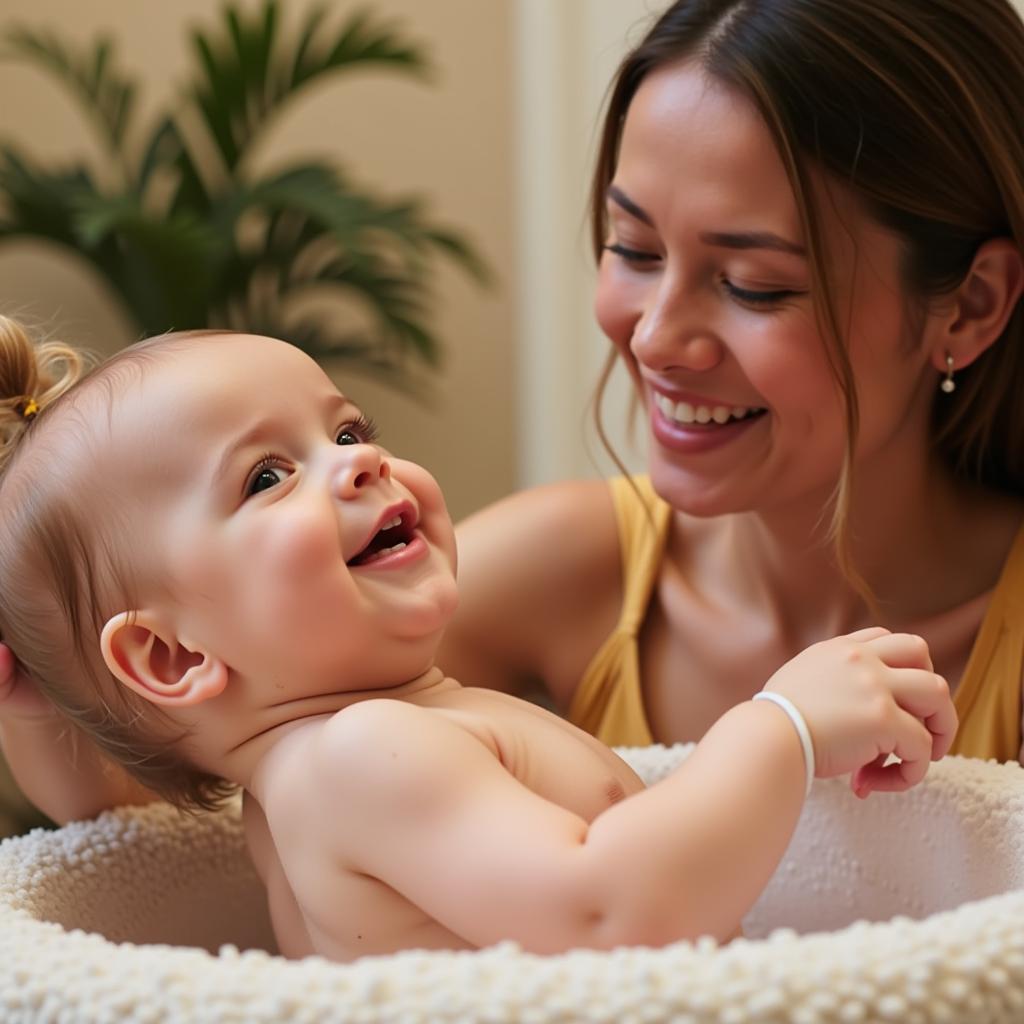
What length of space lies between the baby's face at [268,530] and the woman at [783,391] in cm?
21

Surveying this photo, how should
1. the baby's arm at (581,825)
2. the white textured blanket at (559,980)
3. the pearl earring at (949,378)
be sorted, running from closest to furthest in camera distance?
the white textured blanket at (559,980), the baby's arm at (581,825), the pearl earring at (949,378)

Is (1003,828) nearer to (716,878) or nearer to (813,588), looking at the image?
(716,878)

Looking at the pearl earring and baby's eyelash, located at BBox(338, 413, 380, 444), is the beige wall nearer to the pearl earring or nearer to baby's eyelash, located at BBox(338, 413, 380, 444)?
the pearl earring

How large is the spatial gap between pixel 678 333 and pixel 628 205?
125mm

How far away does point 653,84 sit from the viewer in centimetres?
127

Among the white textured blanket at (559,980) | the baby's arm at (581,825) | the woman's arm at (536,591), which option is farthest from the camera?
the woman's arm at (536,591)

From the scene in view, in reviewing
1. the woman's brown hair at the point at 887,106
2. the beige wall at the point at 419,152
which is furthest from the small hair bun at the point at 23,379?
the beige wall at the point at 419,152

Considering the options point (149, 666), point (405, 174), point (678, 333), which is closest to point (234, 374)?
point (149, 666)

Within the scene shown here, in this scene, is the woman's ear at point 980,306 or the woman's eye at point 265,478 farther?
the woman's ear at point 980,306

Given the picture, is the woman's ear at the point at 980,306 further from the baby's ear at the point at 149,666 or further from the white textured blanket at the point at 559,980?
the baby's ear at the point at 149,666

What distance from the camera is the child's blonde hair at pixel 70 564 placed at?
36.6 inches

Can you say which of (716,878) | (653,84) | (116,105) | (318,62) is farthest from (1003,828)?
(116,105)

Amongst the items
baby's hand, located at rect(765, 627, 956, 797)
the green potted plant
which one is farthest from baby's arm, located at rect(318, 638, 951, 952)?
the green potted plant

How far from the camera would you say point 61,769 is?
3.59 feet
